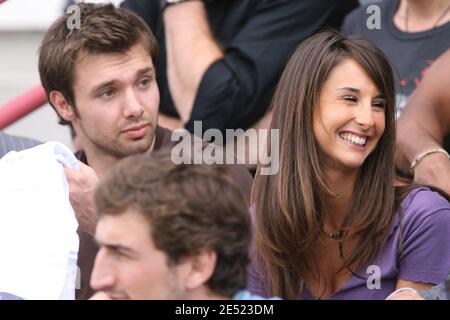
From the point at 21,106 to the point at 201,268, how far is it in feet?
6.78

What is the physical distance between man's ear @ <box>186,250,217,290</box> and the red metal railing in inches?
78.1

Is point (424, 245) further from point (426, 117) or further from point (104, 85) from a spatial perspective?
point (104, 85)

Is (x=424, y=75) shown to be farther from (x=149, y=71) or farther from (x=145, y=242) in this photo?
(x=145, y=242)

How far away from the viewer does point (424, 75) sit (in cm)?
367

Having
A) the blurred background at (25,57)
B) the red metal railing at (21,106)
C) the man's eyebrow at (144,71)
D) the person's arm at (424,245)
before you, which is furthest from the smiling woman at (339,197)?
the blurred background at (25,57)

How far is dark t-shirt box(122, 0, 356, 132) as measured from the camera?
12.9ft

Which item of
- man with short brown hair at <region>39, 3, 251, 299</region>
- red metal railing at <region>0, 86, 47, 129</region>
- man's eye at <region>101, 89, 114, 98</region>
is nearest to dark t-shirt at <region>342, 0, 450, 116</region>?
man with short brown hair at <region>39, 3, 251, 299</region>

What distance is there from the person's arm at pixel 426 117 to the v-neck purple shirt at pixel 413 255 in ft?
1.46

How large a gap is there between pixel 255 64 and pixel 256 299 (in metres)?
1.71

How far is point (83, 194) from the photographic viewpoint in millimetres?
3209

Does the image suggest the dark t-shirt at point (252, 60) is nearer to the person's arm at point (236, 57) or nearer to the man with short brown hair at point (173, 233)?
the person's arm at point (236, 57)

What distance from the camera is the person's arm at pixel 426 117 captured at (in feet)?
11.7

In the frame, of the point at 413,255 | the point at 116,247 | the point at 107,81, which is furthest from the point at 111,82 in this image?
the point at 116,247
